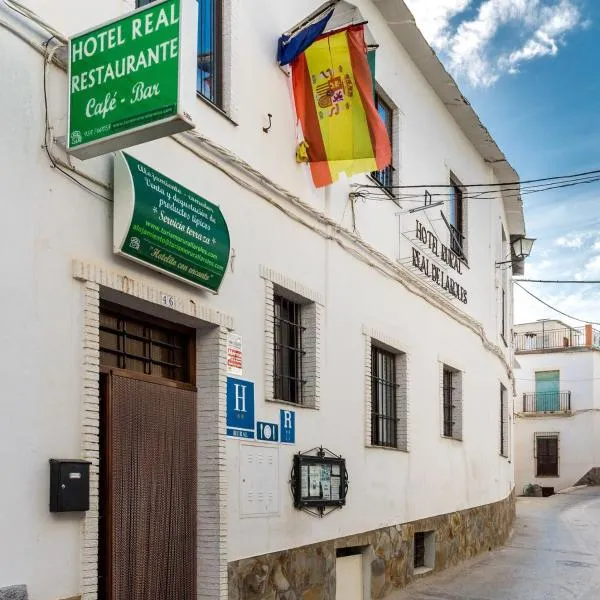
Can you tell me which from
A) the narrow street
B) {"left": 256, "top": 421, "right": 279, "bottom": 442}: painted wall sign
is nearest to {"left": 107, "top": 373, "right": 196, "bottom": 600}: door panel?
{"left": 256, "top": 421, "right": 279, "bottom": 442}: painted wall sign

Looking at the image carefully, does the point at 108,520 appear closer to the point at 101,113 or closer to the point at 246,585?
the point at 246,585

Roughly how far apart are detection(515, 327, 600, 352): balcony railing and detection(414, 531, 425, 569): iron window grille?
27823mm

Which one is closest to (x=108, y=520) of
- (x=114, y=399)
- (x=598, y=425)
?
(x=114, y=399)

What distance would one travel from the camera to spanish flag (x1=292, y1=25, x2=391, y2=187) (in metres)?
8.94

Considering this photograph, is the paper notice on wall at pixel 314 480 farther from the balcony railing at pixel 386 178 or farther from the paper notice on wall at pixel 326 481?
the balcony railing at pixel 386 178

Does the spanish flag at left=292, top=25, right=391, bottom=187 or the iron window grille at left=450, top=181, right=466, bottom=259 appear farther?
the iron window grille at left=450, top=181, right=466, bottom=259

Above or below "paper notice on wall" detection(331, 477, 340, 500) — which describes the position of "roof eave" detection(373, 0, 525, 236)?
above

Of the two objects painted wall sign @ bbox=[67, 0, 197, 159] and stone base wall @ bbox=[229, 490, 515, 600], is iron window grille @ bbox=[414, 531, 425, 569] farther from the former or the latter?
painted wall sign @ bbox=[67, 0, 197, 159]

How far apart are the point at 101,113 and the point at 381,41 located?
6954mm

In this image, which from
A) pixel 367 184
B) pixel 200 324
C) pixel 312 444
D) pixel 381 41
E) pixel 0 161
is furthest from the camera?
pixel 381 41

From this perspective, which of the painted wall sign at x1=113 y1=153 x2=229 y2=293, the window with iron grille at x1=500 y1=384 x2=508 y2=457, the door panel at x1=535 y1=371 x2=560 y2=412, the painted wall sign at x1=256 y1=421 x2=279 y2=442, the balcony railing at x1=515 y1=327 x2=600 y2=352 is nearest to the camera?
the painted wall sign at x1=113 y1=153 x2=229 y2=293

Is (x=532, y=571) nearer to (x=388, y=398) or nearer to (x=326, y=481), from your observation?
(x=388, y=398)

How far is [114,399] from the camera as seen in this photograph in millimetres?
6406

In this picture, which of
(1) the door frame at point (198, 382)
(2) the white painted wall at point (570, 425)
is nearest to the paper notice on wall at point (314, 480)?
(1) the door frame at point (198, 382)
